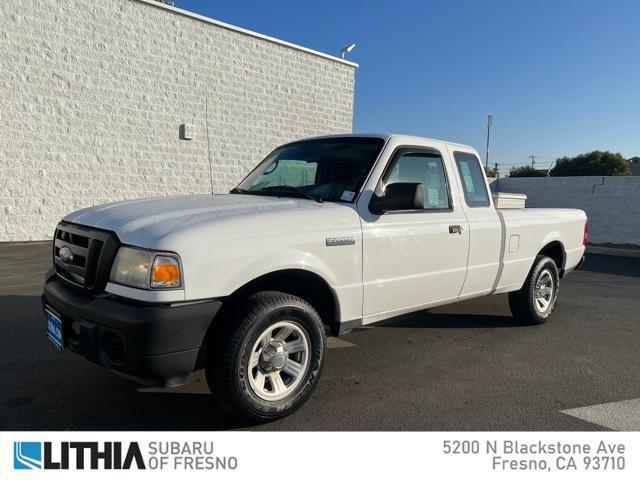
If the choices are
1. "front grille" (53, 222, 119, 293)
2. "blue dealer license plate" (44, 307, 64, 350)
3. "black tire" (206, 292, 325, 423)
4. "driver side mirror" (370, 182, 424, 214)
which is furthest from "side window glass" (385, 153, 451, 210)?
"blue dealer license plate" (44, 307, 64, 350)

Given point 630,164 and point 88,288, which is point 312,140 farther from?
point 630,164

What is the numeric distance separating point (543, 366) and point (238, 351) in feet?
9.43

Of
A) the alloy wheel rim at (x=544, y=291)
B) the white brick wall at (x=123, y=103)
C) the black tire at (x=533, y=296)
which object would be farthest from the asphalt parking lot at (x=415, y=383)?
the white brick wall at (x=123, y=103)

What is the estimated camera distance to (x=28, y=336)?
4730mm

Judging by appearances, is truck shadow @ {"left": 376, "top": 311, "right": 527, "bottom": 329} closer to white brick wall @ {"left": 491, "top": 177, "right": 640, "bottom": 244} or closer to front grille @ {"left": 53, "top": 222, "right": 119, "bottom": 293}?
front grille @ {"left": 53, "top": 222, "right": 119, "bottom": 293}

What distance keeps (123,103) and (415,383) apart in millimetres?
10638

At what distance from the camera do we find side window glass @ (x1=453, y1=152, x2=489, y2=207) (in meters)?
4.57

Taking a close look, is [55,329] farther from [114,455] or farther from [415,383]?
[415,383]

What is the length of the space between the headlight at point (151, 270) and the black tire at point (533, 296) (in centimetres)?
410

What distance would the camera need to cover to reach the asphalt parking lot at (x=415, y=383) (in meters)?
3.17

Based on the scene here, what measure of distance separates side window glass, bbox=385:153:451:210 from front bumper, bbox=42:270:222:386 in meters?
1.98

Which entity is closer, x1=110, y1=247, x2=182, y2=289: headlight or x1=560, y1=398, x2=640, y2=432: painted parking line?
x1=110, y1=247, x2=182, y2=289: headlight

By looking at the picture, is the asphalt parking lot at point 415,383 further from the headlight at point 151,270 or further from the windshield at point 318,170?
the windshield at point 318,170

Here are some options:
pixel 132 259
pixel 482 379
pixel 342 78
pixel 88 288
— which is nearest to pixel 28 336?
pixel 88 288
